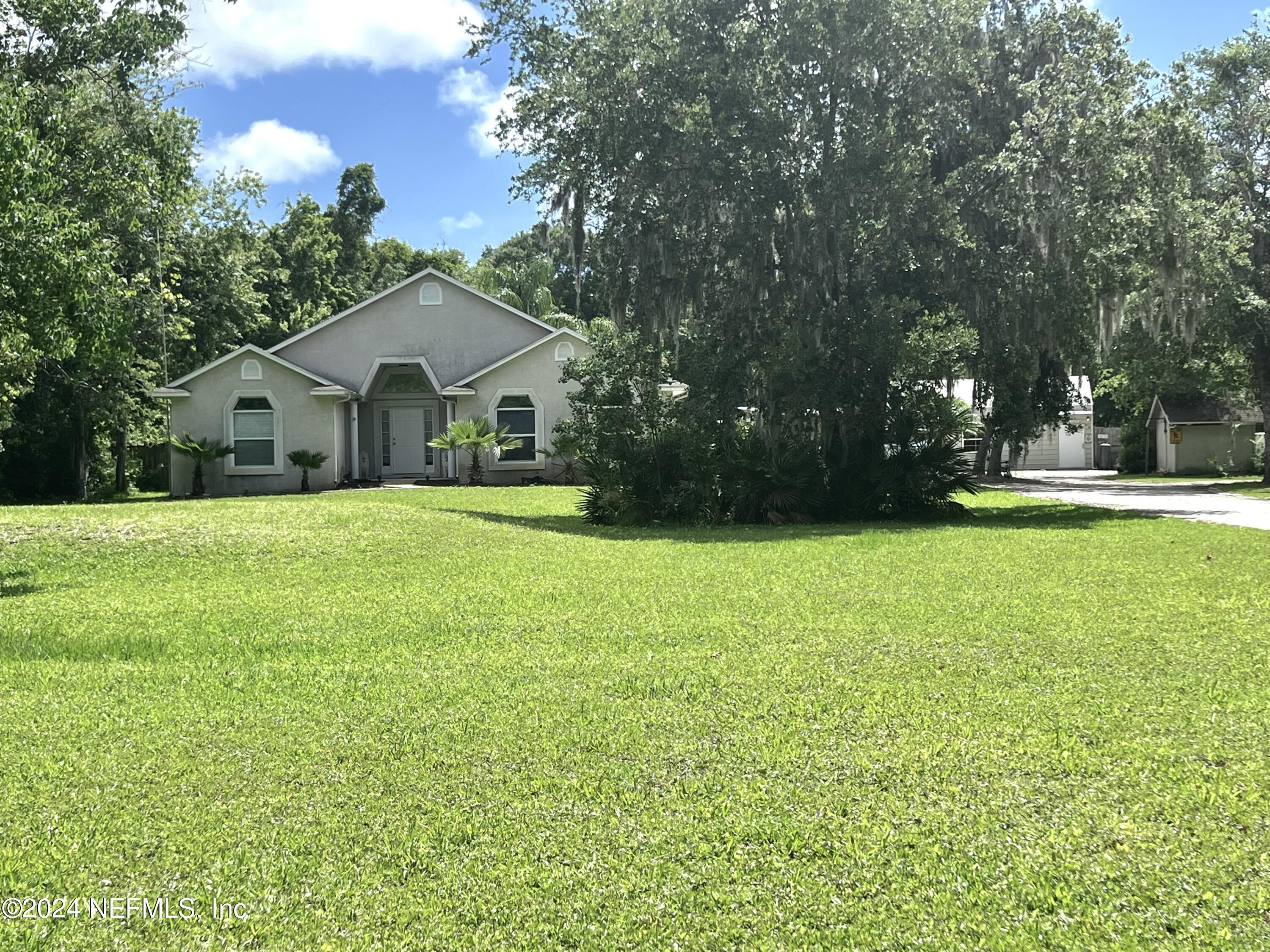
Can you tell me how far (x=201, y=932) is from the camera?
10.4ft

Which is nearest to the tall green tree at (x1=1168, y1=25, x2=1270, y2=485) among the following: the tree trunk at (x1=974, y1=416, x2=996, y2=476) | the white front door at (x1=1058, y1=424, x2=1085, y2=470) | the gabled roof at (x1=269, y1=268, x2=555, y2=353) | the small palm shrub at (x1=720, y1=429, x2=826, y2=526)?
the tree trunk at (x1=974, y1=416, x2=996, y2=476)

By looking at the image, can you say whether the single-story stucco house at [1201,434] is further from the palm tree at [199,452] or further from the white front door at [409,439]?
the palm tree at [199,452]

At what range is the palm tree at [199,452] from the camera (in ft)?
84.3

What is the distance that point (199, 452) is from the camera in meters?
25.7

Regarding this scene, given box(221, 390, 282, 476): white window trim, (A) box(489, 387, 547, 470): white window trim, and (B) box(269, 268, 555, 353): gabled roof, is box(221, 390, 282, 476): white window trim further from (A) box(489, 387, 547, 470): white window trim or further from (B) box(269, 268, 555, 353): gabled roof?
(A) box(489, 387, 547, 470): white window trim

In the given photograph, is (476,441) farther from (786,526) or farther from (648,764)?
(648,764)

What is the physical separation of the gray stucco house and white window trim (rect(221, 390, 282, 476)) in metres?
0.03

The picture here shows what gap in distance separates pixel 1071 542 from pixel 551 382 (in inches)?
682

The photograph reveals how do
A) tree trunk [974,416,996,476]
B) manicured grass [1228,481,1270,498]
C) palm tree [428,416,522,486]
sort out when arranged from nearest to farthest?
manicured grass [1228,481,1270,498], palm tree [428,416,522,486], tree trunk [974,416,996,476]

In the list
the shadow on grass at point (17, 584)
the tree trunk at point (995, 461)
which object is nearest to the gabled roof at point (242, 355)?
the shadow on grass at point (17, 584)

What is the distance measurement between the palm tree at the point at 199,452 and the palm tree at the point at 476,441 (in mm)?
5501

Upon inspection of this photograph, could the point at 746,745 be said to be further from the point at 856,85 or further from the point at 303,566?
the point at 856,85

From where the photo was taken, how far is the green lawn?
3.27 meters

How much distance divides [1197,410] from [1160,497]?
17.1 metres
